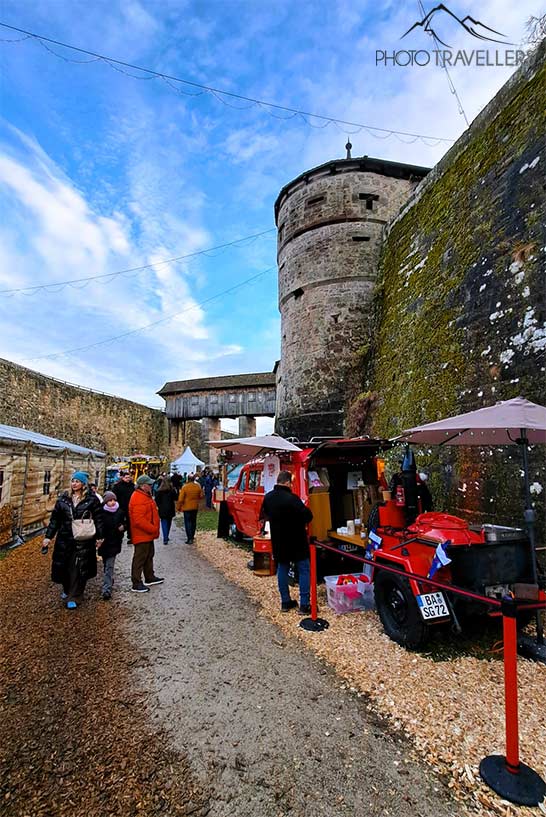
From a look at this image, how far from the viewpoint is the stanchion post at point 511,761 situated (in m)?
2.17

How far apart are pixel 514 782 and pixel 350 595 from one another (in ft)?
9.11

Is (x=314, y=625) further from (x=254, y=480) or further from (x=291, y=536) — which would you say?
(x=254, y=480)

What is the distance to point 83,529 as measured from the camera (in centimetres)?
508

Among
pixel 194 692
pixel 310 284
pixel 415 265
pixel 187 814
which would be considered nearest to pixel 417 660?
pixel 194 692

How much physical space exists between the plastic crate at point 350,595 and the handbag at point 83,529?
10.4 ft

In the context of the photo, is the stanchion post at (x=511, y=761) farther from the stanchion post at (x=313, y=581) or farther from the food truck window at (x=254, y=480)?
the food truck window at (x=254, y=480)

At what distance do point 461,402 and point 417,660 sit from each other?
498 centimetres

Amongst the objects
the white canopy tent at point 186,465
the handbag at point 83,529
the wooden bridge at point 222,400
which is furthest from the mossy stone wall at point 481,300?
the wooden bridge at point 222,400

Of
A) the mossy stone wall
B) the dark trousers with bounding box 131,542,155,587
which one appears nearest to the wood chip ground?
the dark trousers with bounding box 131,542,155,587

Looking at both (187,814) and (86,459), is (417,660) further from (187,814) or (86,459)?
(86,459)

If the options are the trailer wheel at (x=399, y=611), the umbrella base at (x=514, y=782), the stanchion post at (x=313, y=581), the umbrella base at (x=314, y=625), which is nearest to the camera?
the umbrella base at (x=514, y=782)

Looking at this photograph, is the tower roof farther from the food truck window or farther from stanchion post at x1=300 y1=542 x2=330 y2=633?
stanchion post at x1=300 y1=542 x2=330 y2=633

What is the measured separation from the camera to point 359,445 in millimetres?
5961

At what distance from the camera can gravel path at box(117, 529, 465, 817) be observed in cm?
214
